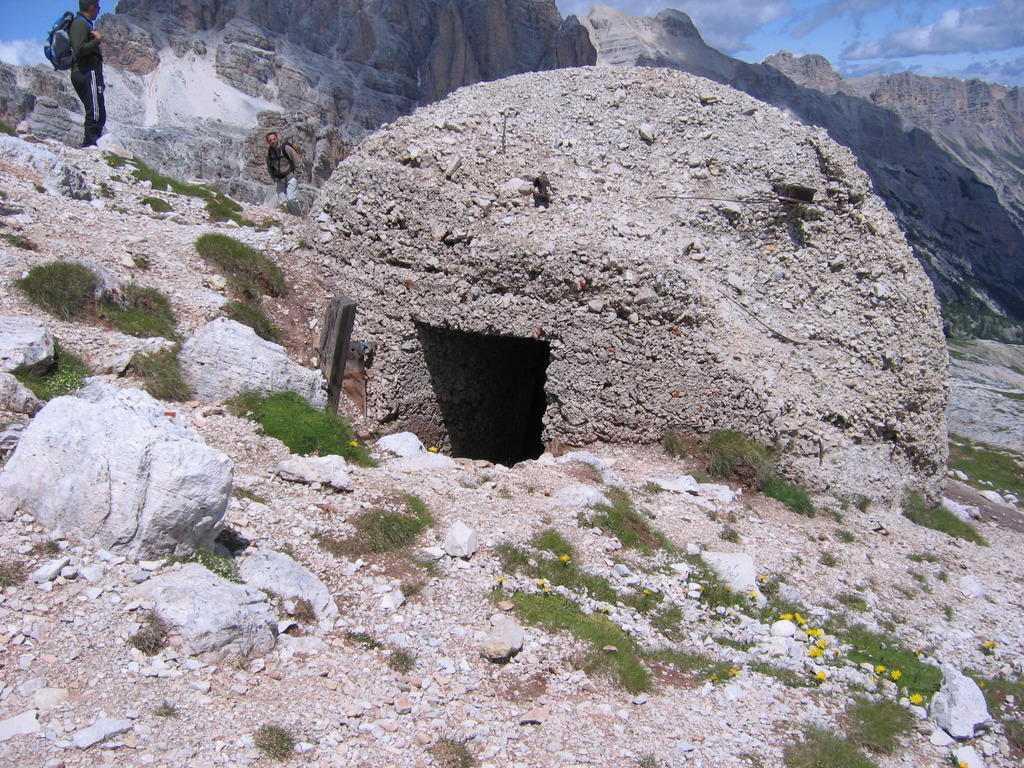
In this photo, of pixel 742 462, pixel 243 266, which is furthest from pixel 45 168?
pixel 742 462

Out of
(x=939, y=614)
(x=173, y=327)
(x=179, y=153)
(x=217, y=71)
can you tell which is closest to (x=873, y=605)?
(x=939, y=614)

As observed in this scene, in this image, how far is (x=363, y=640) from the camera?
635cm

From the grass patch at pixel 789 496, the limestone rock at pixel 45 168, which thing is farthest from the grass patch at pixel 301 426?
the limestone rock at pixel 45 168

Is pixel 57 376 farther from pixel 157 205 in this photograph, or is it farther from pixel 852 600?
pixel 852 600

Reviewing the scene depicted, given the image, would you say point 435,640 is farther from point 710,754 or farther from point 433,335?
point 433,335

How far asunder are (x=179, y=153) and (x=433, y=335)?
3113 inches

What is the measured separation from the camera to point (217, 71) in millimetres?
124812

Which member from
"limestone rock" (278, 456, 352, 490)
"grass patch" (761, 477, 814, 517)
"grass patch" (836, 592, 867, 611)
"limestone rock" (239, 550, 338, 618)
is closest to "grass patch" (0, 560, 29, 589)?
"limestone rock" (239, 550, 338, 618)

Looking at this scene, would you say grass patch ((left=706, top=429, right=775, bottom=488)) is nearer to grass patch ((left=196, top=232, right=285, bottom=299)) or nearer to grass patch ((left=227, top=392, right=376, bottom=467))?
grass patch ((left=227, top=392, right=376, bottom=467))

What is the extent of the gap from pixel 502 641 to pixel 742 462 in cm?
580

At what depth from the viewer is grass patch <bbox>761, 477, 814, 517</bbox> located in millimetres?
10977

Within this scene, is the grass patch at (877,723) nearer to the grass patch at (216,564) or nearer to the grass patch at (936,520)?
the grass patch at (216,564)

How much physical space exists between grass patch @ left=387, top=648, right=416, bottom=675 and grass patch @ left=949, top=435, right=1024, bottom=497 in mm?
15938

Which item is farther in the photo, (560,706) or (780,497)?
(780,497)
